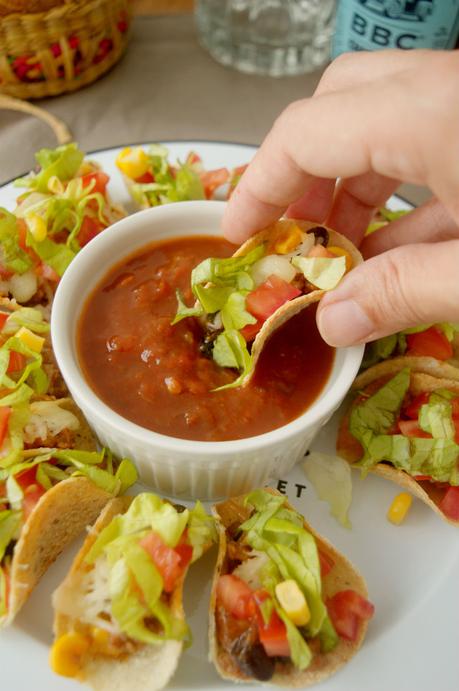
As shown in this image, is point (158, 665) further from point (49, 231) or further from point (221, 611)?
point (49, 231)

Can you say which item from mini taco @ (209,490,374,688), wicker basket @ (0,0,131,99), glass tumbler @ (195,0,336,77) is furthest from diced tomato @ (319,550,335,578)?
glass tumbler @ (195,0,336,77)

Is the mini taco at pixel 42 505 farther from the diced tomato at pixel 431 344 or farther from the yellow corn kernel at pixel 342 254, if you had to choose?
the diced tomato at pixel 431 344

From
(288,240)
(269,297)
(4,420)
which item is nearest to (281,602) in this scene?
(269,297)

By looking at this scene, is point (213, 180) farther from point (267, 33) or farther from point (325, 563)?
point (325, 563)

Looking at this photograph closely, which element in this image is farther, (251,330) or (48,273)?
A: (48,273)

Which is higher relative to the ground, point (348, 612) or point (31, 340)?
point (31, 340)

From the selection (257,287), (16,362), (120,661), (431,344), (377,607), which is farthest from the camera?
(431,344)
